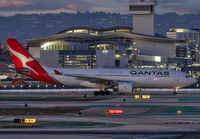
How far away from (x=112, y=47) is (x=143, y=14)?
Answer: 4069 cm

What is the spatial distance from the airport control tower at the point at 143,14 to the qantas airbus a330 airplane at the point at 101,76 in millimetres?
108872

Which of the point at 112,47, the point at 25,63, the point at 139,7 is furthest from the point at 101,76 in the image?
the point at 139,7

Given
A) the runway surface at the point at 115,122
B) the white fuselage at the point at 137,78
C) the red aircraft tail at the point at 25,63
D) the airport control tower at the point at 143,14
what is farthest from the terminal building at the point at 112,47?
the runway surface at the point at 115,122

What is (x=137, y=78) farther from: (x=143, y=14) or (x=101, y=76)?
(x=143, y=14)

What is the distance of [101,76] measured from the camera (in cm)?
7700

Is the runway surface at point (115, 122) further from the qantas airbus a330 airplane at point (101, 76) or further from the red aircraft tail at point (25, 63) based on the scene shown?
the red aircraft tail at point (25, 63)

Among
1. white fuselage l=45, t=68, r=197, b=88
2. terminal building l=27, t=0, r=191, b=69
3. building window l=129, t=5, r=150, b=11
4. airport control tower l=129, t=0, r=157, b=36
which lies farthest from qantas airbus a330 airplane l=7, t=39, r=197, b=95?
building window l=129, t=5, r=150, b=11

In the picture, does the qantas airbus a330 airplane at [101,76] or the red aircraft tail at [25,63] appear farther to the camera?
the red aircraft tail at [25,63]

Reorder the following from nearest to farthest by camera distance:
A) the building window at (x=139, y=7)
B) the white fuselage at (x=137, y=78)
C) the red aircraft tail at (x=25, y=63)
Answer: the white fuselage at (x=137, y=78) < the red aircraft tail at (x=25, y=63) < the building window at (x=139, y=7)

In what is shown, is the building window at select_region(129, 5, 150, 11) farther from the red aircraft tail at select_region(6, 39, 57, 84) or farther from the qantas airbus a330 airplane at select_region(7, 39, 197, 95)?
the red aircraft tail at select_region(6, 39, 57, 84)

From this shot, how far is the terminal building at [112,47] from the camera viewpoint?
5551 inches

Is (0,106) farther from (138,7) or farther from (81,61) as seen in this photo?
(138,7)

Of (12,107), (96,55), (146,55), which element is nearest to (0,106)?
(12,107)

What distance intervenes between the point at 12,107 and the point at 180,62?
5735 inches
